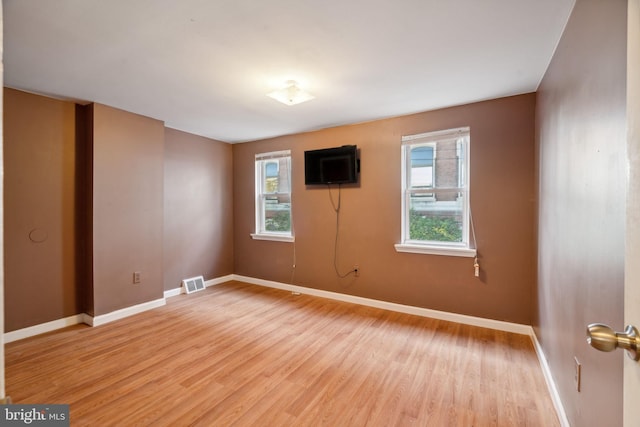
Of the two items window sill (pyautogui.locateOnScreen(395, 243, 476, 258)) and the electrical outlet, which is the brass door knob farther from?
window sill (pyautogui.locateOnScreen(395, 243, 476, 258))

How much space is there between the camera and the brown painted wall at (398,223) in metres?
2.80

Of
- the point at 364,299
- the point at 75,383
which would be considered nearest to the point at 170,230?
the point at 75,383

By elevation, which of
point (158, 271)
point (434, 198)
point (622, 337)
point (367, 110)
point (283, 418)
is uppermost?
point (367, 110)

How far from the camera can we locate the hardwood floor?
178 cm

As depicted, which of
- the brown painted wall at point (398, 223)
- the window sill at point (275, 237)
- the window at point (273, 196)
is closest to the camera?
the brown painted wall at point (398, 223)

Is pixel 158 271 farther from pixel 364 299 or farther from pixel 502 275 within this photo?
pixel 502 275

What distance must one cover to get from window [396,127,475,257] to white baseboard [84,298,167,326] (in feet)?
10.0

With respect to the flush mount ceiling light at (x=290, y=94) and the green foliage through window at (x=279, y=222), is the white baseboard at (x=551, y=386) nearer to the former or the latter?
the flush mount ceiling light at (x=290, y=94)

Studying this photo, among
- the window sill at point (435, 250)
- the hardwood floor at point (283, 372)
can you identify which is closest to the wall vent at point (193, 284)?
the hardwood floor at point (283, 372)

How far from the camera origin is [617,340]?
26.6 inches

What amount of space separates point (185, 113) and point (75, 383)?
2722mm

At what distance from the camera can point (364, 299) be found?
367 centimetres

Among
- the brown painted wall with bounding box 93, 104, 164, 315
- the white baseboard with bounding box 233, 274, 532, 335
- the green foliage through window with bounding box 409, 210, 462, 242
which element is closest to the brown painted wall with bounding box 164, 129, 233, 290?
the brown painted wall with bounding box 93, 104, 164, 315

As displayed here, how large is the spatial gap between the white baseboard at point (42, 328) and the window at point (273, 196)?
2356 millimetres
